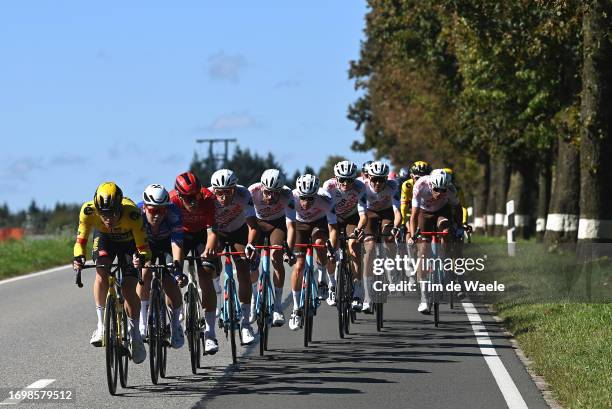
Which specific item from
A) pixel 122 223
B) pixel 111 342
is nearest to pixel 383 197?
pixel 122 223

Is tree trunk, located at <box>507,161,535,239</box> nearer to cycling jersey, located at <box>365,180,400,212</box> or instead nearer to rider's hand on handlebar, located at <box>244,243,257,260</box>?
cycling jersey, located at <box>365,180,400,212</box>

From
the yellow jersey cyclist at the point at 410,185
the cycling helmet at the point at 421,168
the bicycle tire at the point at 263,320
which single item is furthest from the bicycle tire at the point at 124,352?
the cycling helmet at the point at 421,168

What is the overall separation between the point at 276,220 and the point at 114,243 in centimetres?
407

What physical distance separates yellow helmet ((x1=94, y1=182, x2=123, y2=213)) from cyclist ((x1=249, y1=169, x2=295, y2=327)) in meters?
3.74

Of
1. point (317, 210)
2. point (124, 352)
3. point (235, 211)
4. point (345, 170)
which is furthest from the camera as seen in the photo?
point (345, 170)

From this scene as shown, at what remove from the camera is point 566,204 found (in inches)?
1151

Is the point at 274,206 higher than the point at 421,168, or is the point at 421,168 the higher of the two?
the point at 421,168

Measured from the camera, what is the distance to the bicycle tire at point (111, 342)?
11.0 metres

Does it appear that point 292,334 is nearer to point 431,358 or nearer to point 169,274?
point 431,358

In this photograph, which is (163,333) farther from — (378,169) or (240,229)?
(378,169)

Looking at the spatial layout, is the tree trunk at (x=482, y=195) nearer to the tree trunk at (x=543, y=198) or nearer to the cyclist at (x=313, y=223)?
the tree trunk at (x=543, y=198)

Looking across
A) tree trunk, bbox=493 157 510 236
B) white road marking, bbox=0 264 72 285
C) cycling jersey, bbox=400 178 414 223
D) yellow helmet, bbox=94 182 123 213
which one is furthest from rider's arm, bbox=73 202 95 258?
tree trunk, bbox=493 157 510 236

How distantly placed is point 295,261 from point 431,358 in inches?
82.8

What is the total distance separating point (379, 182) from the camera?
1844cm
